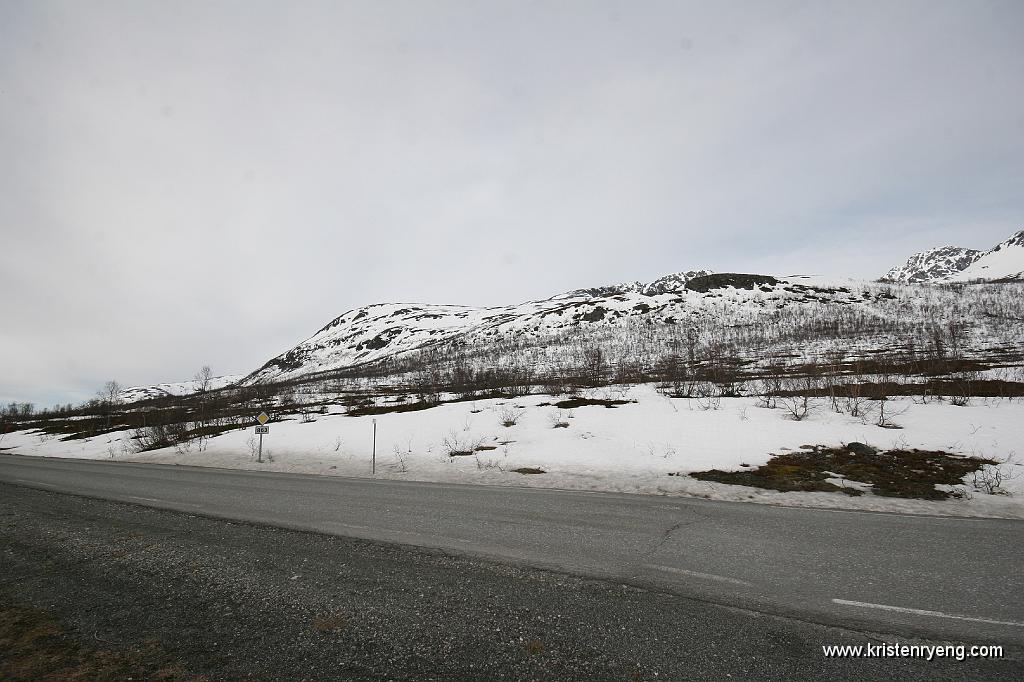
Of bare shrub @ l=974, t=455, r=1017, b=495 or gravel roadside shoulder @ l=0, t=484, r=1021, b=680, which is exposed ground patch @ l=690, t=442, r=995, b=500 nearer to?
bare shrub @ l=974, t=455, r=1017, b=495

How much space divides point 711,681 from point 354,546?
18.1ft

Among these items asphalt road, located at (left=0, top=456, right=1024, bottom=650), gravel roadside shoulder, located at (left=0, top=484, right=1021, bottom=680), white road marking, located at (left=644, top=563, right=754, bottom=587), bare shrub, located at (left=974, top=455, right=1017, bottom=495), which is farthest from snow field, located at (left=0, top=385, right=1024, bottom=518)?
gravel roadside shoulder, located at (left=0, top=484, right=1021, bottom=680)

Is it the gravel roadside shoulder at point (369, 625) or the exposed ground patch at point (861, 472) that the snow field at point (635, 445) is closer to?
the exposed ground patch at point (861, 472)

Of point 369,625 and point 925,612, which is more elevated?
point 369,625

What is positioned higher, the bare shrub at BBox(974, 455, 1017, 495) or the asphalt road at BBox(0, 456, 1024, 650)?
the asphalt road at BBox(0, 456, 1024, 650)

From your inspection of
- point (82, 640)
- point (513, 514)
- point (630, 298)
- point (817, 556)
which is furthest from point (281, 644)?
point (630, 298)

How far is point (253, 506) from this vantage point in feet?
34.2


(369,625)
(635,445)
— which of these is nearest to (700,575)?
(369,625)

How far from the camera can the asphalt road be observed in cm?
463

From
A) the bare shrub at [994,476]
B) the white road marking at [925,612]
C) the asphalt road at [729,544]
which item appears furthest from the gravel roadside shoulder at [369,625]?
the bare shrub at [994,476]

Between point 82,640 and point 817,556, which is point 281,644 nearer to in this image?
point 82,640

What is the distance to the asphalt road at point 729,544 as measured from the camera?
15.2ft

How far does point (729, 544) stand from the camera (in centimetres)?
675

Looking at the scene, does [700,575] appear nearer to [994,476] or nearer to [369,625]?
[369,625]
